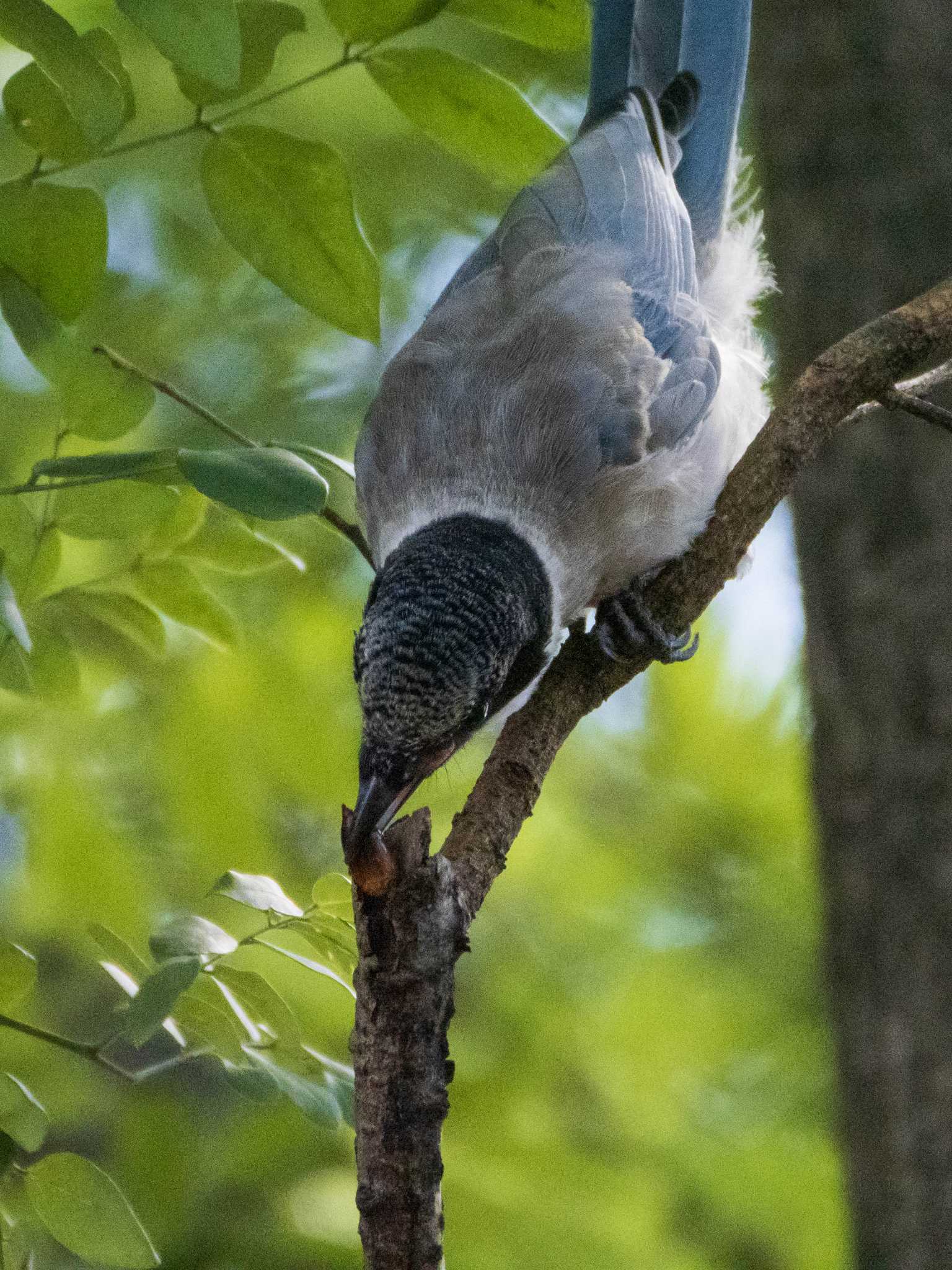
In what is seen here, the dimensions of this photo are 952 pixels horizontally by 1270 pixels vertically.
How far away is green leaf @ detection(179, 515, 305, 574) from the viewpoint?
1.54m

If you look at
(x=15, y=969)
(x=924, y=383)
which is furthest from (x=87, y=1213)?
(x=924, y=383)

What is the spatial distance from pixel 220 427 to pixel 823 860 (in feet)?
6.97

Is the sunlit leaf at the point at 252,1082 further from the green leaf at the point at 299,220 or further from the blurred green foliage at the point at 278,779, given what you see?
the green leaf at the point at 299,220

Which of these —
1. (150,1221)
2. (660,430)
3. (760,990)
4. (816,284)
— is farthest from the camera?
(816,284)

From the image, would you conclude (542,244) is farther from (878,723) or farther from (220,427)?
(878,723)

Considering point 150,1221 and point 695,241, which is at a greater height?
point 695,241

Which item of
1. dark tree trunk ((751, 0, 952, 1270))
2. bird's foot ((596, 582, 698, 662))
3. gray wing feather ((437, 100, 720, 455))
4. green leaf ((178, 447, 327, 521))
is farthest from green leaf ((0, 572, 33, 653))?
dark tree trunk ((751, 0, 952, 1270))

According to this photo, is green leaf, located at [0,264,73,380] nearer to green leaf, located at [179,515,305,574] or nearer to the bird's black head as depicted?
green leaf, located at [179,515,305,574]

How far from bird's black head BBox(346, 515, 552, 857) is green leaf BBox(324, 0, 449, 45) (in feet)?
2.17

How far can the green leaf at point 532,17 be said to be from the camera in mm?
1441

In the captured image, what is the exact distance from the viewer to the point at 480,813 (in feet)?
4.61

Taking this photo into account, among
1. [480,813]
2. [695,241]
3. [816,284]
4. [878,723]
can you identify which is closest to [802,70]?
[816,284]

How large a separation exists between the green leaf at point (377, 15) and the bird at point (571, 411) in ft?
2.17

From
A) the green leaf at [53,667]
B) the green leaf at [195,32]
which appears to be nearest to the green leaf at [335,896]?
the green leaf at [53,667]
